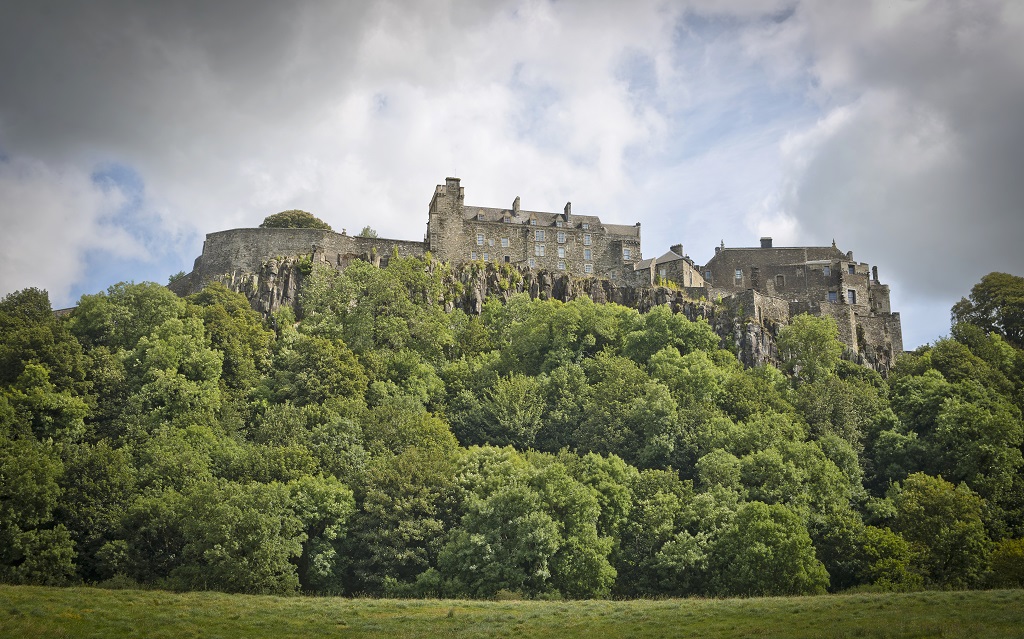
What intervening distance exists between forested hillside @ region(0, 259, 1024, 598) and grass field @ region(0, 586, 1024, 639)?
548 centimetres

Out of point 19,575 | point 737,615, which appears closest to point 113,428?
point 19,575

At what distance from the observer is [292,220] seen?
96.4 meters

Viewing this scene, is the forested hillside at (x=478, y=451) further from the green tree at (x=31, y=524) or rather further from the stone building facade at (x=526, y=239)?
the stone building facade at (x=526, y=239)

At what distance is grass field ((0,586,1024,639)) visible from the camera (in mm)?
34469

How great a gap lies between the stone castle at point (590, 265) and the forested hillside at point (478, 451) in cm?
436

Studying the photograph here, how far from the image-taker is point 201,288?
8088 centimetres

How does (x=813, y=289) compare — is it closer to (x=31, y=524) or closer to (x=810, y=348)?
(x=810, y=348)

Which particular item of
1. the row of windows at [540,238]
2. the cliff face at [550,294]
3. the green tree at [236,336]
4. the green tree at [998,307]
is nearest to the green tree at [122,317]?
the green tree at [236,336]

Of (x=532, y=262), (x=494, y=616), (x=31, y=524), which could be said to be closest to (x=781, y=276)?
(x=532, y=262)

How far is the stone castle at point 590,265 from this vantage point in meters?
81.2

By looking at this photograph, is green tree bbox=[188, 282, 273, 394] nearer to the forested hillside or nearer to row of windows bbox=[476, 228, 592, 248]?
the forested hillside

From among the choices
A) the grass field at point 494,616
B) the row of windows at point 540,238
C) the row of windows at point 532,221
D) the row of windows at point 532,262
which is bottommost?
the grass field at point 494,616

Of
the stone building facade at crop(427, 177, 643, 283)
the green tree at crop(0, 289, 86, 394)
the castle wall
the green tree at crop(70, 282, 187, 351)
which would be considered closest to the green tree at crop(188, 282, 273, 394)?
the green tree at crop(70, 282, 187, 351)

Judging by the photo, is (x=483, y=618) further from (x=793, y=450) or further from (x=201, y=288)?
(x=201, y=288)
